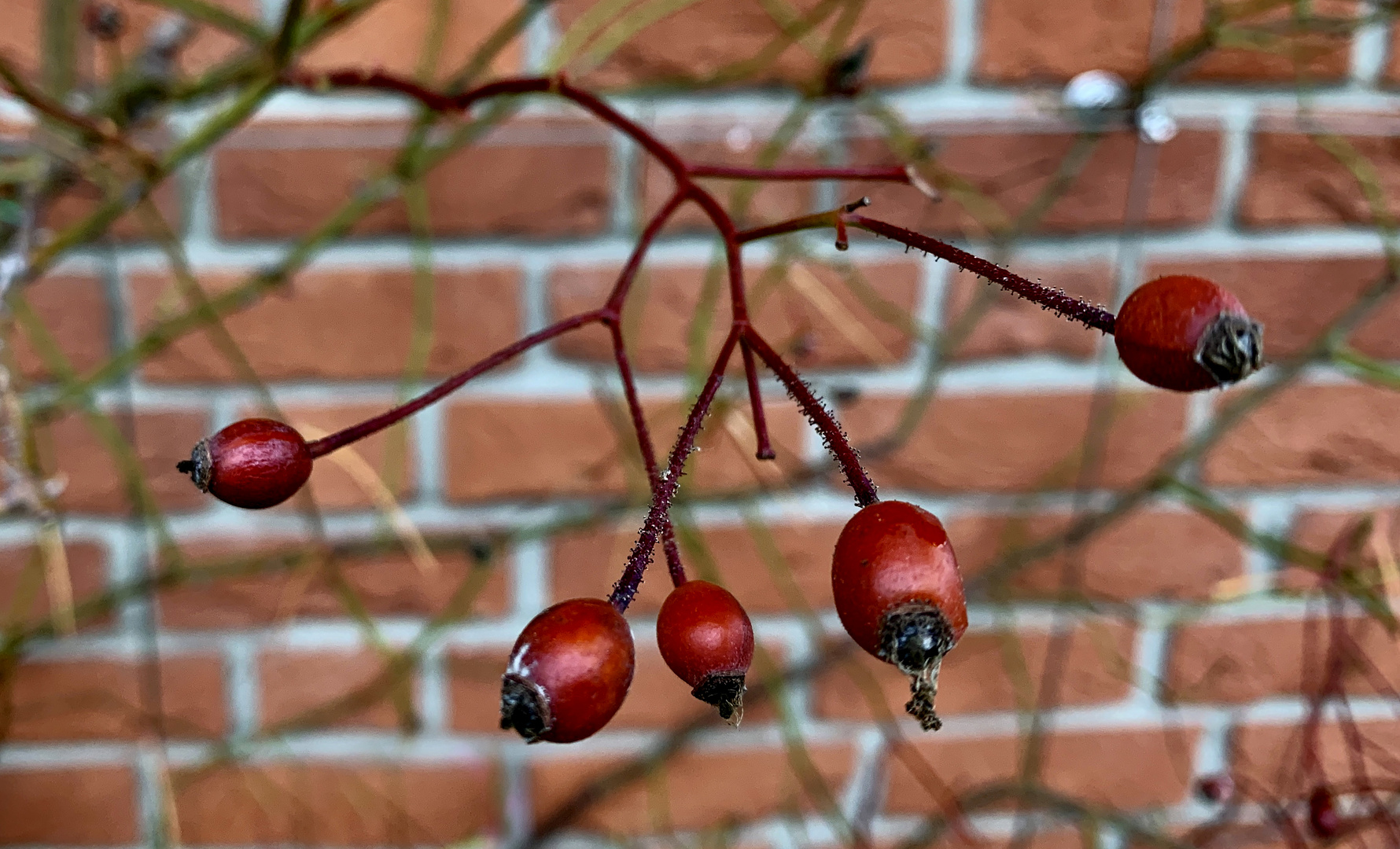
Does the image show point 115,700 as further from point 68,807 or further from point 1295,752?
point 1295,752

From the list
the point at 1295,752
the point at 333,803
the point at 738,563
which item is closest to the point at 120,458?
the point at 333,803

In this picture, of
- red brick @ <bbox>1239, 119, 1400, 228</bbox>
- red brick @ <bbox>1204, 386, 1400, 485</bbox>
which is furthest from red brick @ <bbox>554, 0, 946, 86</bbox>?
red brick @ <bbox>1204, 386, 1400, 485</bbox>

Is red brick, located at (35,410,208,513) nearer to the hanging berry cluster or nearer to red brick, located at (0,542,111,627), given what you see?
red brick, located at (0,542,111,627)

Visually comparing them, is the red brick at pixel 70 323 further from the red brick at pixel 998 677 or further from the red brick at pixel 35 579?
the red brick at pixel 998 677

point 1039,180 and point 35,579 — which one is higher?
point 1039,180

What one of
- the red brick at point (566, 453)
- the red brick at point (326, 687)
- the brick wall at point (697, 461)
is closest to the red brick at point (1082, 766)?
the brick wall at point (697, 461)

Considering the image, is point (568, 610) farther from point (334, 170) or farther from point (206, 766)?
point (206, 766)
